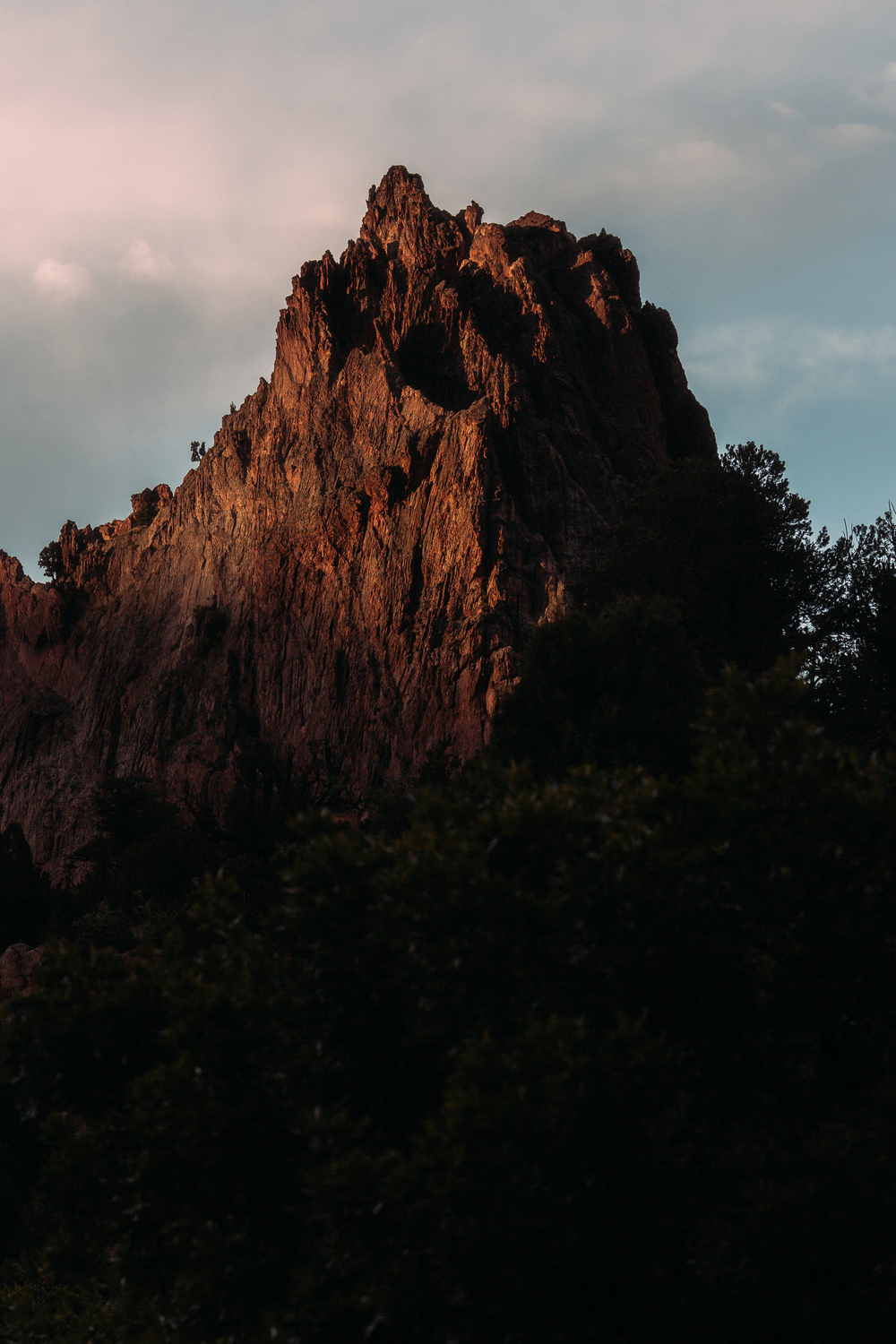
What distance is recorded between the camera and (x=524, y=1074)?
28.1 ft

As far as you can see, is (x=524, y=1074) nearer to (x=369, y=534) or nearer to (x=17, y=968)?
(x=17, y=968)

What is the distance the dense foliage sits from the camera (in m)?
8.48

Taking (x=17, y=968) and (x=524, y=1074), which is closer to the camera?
(x=524, y=1074)

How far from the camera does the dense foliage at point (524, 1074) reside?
8.48 m

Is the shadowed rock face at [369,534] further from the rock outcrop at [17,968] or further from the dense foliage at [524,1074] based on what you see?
the dense foliage at [524,1074]

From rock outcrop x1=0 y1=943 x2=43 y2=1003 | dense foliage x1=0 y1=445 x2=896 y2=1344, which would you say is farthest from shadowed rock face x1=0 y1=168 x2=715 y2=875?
dense foliage x1=0 y1=445 x2=896 y2=1344

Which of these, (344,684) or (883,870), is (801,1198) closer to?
(883,870)

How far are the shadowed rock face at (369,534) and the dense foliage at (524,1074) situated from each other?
34.1 m

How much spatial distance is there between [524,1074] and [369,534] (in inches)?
1882

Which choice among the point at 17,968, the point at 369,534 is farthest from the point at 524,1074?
the point at 369,534

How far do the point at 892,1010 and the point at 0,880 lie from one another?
43.5 m

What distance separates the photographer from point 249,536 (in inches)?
2421

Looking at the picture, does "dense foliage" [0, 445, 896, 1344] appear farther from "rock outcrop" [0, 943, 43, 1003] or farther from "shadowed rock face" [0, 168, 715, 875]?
"shadowed rock face" [0, 168, 715, 875]

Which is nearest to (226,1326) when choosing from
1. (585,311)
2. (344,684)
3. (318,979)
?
(318,979)
